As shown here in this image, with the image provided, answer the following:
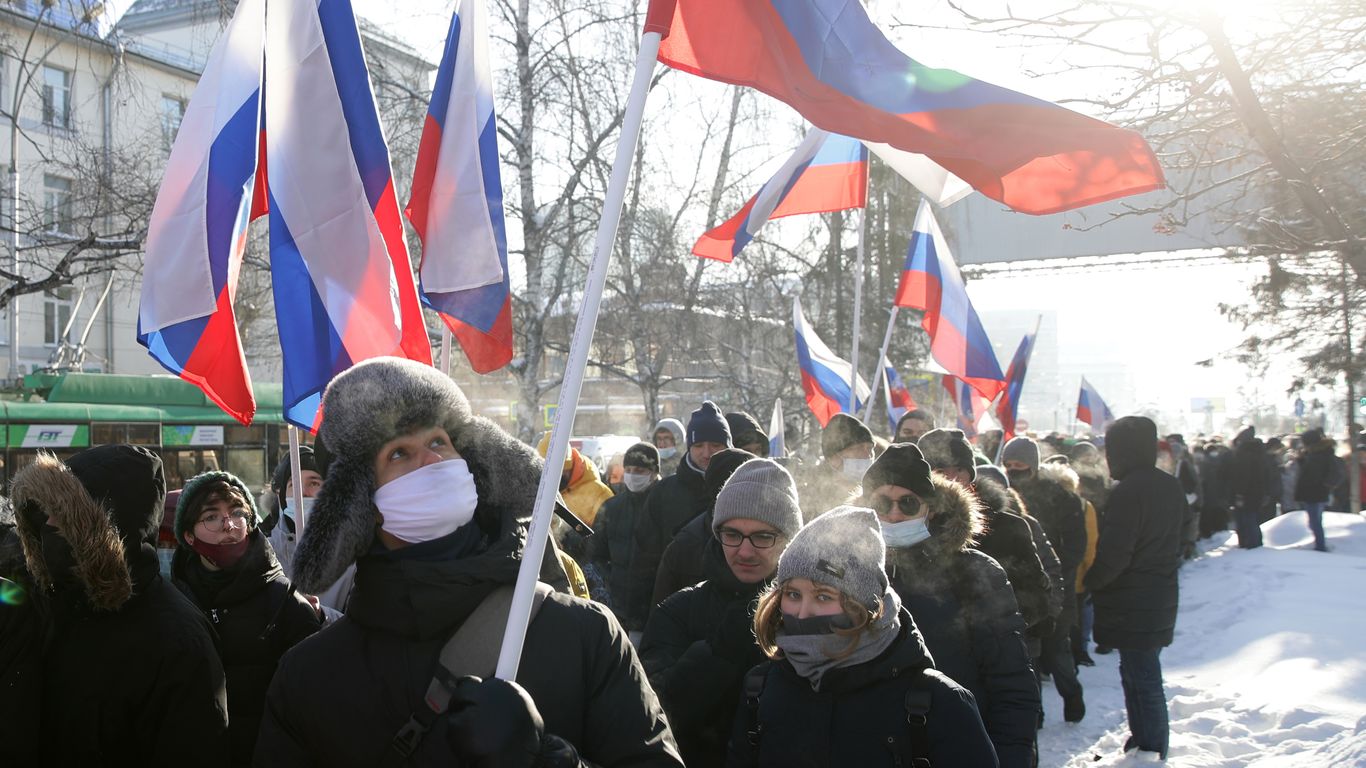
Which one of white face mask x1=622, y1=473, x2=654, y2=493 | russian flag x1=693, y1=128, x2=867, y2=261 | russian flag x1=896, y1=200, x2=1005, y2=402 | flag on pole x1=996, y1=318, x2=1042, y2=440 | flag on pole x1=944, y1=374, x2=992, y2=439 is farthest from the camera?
flag on pole x1=944, y1=374, x2=992, y2=439

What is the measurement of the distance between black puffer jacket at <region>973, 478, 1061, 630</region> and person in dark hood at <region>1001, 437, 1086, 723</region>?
2558 millimetres

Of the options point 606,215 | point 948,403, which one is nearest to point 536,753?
point 606,215

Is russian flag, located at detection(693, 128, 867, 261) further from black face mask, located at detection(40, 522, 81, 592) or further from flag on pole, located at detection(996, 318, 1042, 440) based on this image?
flag on pole, located at detection(996, 318, 1042, 440)

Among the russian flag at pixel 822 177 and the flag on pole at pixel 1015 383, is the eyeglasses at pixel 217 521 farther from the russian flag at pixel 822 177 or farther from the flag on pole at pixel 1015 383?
the flag on pole at pixel 1015 383

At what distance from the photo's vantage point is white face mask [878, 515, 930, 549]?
12.3ft

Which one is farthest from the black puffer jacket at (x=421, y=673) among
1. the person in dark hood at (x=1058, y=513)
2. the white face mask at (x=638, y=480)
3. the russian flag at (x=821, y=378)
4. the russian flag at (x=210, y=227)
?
the russian flag at (x=821, y=378)

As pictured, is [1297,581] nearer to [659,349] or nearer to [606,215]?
[659,349]

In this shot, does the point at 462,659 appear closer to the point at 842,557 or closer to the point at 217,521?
the point at 842,557

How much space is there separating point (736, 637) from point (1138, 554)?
12.2 feet

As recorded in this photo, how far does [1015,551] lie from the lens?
4.88 meters

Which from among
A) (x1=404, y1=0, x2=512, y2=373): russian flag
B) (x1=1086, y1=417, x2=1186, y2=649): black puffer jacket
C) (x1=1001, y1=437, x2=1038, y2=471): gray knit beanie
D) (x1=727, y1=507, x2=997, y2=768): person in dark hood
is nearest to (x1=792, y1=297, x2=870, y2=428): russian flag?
(x1=1001, y1=437, x2=1038, y2=471): gray knit beanie

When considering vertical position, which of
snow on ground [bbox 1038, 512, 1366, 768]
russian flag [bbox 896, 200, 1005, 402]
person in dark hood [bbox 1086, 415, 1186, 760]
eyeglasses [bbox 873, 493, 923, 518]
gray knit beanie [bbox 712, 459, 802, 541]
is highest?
russian flag [bbox 896, 200, 1005, 402]

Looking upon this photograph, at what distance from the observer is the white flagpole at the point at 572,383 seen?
188cm

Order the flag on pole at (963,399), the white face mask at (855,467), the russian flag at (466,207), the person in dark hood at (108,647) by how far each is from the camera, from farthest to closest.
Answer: the flag on pole at (963,399), the white face mask at (855,467), the russian flag at (466,207), the person in dark hood at (108,647)
